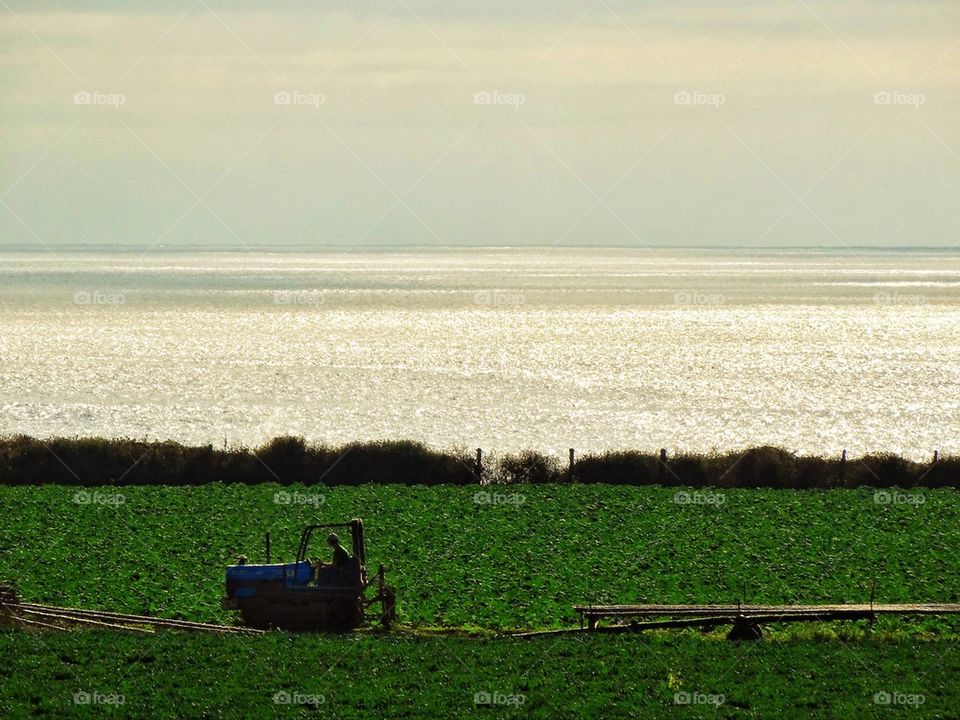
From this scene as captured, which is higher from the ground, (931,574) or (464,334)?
(464,334)

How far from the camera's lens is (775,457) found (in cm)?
5222

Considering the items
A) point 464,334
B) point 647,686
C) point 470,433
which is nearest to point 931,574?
point 647,686

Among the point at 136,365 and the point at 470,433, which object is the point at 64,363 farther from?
the point at 470,433

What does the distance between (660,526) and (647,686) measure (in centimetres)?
1666
